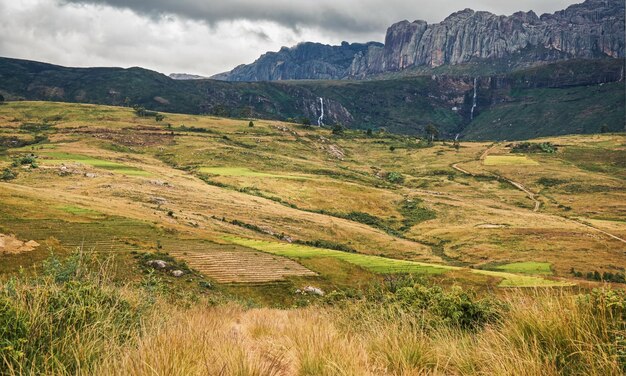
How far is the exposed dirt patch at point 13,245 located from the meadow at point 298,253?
0.87 metres

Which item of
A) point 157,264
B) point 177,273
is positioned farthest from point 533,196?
point 157,264

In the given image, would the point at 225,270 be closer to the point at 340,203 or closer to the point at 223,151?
the point at 340,203

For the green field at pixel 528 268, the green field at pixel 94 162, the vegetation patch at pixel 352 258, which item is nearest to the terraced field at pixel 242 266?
the vegetation patch at pixel 352 258

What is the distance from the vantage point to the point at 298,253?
63.1m

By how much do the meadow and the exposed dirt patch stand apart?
0.87m

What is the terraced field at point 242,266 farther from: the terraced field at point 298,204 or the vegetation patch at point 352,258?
the vegetation patch at point 352,258

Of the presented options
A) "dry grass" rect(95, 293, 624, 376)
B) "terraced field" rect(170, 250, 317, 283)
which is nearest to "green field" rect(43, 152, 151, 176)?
"terraced field" rect(170, 250, 317, 283)

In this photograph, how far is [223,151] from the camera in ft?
518

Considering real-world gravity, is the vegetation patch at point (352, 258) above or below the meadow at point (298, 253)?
below

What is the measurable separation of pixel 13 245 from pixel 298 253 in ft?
109

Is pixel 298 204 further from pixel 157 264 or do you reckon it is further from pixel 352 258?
pixel 157 264

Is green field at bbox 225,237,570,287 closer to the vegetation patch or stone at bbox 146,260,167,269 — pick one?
the vegetation patch

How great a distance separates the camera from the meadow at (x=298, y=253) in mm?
6309

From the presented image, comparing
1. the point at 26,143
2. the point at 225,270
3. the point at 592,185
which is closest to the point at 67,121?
the point at 26,143
